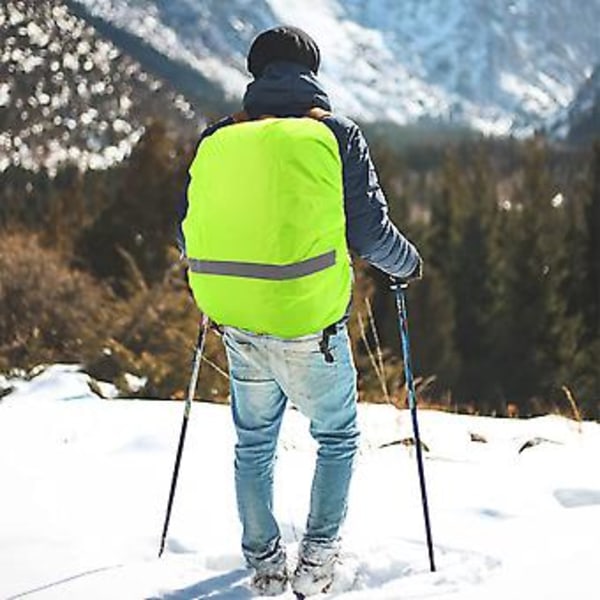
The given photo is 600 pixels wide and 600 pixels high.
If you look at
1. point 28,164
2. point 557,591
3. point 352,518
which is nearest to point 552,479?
point 352,518

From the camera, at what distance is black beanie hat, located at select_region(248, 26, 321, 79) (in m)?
3.28

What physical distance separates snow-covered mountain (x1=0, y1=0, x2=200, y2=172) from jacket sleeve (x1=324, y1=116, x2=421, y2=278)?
151m

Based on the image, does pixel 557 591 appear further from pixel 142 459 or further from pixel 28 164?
pixel 28 164

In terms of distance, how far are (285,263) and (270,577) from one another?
110 centimetres

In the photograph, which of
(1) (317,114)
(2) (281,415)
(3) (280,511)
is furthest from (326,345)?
(3) (280,511)

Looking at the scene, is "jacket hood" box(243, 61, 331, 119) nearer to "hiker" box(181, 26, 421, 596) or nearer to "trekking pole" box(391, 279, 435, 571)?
"hiker" box(181, 26, 421, 596)

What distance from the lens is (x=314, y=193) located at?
122 inches

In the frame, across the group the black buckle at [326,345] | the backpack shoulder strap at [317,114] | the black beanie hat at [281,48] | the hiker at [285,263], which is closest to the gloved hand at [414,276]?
the hiker at [285,263]

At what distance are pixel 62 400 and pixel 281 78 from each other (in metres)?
4.11

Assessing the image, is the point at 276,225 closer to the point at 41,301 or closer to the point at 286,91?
the point at 286,91

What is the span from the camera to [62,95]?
171750 mm

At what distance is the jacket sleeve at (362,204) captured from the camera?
3219mm

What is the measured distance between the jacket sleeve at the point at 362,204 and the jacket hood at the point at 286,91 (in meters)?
0.12

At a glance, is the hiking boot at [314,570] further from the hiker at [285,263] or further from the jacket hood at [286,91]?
the jacket hood at [286,91]
